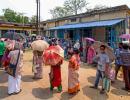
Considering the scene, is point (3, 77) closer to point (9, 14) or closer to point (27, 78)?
point (27, 78)

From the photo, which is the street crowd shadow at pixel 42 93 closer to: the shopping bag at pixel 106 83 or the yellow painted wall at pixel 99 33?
the shopping bag at pixel 106 83

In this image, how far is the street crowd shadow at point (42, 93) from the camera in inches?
303

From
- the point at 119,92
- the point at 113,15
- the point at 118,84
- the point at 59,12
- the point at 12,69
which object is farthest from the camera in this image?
the point at 59,12

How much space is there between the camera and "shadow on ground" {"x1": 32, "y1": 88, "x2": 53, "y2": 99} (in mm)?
7711

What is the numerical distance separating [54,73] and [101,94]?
170 centimetres

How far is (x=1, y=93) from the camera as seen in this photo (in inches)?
315

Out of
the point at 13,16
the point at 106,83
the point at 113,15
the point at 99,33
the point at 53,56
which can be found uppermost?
the point at 13,16

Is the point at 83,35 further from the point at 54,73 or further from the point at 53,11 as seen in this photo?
the point at 53,11

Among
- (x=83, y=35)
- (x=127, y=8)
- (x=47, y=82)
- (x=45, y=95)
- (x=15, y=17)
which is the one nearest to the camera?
(x=45, y=95)

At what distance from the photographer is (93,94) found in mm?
8039

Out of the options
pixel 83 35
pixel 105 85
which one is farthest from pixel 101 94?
pixel 83 35

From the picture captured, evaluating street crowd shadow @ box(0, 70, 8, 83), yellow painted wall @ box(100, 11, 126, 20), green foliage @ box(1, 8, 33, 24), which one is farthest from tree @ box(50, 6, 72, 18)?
street crowd shadow @ box(0, 70, 8, 83)

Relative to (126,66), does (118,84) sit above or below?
below

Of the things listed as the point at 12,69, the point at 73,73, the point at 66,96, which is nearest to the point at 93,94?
the point at 66,96
